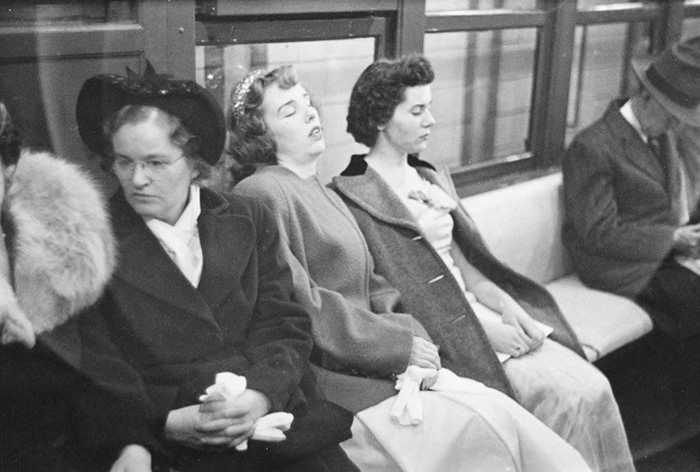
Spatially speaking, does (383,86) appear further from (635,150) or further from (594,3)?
(635,150)

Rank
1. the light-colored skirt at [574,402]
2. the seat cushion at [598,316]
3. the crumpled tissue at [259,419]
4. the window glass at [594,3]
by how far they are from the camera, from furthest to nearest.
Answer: the seat cushion at [598,316] < the window glass at [594,3] < the light-colored skirt at [574,402] < the crumpled tissue at [259,419]

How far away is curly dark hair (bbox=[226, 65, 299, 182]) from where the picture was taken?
195cm

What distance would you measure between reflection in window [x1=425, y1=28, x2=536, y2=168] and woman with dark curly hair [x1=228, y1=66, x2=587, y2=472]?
26.3 inches

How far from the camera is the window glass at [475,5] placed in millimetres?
2465

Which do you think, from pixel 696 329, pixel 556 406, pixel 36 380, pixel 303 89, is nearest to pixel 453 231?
pixel 556 406

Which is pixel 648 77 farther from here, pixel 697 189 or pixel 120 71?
pixel 120 71

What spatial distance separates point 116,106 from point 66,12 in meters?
0.18

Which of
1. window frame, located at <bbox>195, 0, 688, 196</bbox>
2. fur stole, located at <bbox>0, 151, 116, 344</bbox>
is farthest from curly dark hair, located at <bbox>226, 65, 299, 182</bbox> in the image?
fur stole, located at <bbox>0, 151, 116, 344</bbox>

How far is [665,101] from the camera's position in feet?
9.20

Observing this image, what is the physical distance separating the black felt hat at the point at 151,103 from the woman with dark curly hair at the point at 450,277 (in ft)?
1.99

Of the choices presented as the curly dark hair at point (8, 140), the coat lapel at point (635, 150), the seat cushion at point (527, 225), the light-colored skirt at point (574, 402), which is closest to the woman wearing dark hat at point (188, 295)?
the curly dark hair at point (8, 140)

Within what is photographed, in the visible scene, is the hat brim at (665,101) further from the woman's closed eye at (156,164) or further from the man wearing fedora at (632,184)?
the woman's closed eye at (156,164)

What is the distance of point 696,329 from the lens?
3076mm

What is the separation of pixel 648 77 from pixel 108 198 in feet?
6.06
